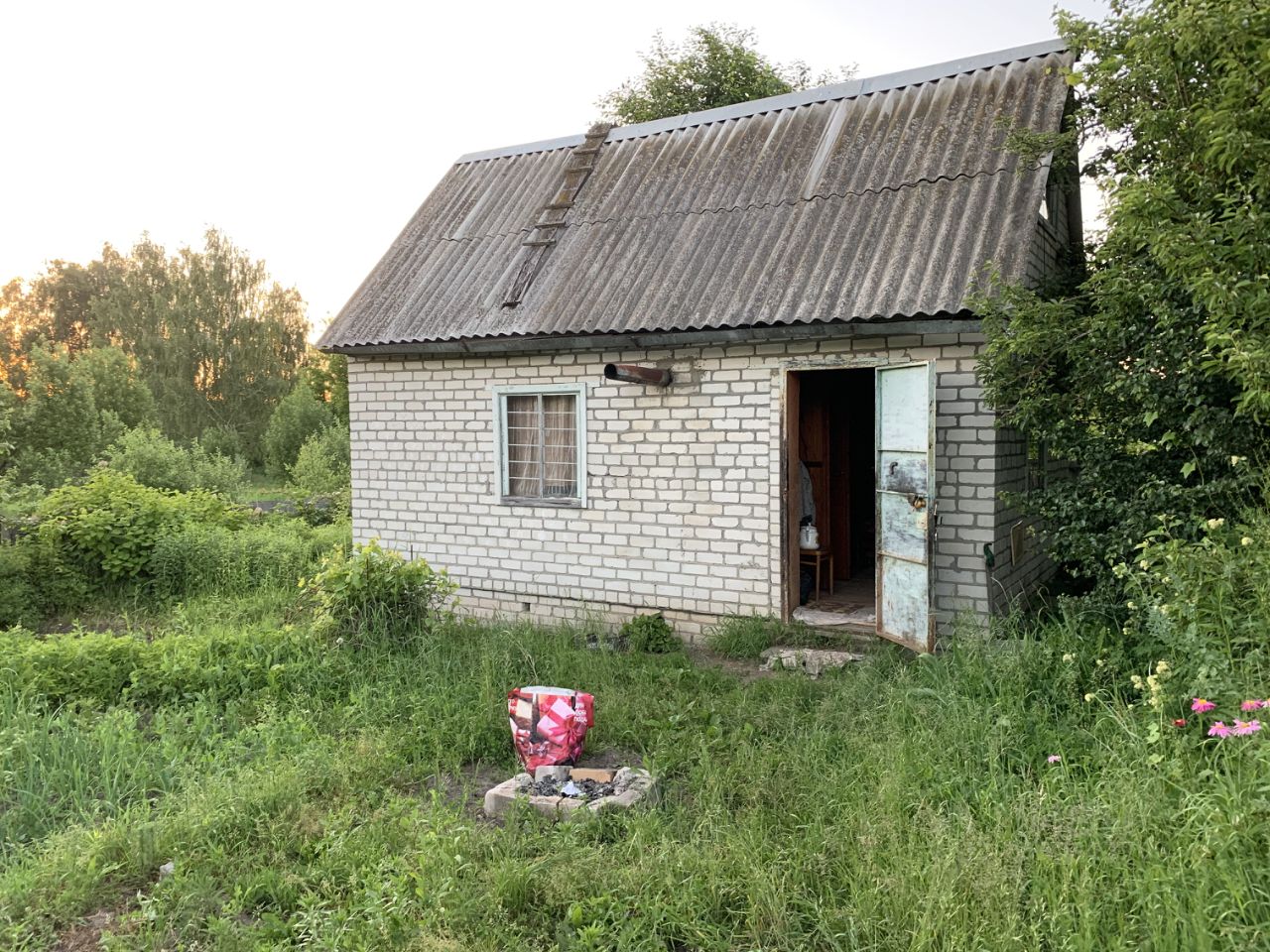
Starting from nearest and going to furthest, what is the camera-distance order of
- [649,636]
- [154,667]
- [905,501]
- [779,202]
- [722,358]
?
[905,501] < [154,667] < [649,636] < [722,358] < [779,202]

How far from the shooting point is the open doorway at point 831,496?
7.46m

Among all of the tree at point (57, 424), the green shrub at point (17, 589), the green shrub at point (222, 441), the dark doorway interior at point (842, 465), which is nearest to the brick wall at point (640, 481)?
the dark doorway interior at point (842, 465)

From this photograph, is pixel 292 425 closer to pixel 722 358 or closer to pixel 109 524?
pixel 109 524

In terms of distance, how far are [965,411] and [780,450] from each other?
152cm

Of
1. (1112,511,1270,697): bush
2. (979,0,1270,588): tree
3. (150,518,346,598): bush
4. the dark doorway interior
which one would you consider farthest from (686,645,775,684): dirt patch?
(150,518,346,598): bush

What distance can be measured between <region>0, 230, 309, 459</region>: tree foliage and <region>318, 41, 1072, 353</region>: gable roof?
30.4 meters

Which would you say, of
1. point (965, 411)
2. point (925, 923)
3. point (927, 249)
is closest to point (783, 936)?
point (925, 923)

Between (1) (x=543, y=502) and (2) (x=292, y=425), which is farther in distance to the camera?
(2) (x=292, y=425)

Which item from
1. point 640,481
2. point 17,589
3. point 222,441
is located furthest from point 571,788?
point 222,441

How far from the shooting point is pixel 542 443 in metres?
8.70

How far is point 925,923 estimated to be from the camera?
2.96m

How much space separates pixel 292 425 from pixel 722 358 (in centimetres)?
2923

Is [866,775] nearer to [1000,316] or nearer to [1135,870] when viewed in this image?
[1135,870]

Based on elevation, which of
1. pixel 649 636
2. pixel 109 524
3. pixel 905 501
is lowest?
pixel 649 636
